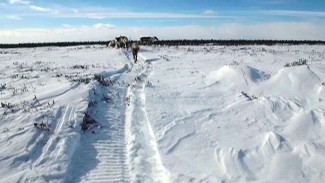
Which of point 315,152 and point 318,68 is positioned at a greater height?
point 318,68

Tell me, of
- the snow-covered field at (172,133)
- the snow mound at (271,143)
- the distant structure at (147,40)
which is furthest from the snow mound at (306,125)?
the distant structure at (147,40)

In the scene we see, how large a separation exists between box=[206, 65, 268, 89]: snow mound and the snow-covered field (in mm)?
82

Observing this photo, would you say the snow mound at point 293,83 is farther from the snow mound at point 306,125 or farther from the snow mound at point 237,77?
the snow mound at point 306,125

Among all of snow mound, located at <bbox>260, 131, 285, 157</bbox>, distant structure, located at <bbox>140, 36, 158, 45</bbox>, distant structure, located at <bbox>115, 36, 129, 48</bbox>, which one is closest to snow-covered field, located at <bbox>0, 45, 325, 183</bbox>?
snow mound, located at <bbox>260, 131, 285, 157</bbox>

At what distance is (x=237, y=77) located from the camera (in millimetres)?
11875

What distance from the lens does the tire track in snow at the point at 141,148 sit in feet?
18.6

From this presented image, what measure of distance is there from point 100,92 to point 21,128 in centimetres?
452

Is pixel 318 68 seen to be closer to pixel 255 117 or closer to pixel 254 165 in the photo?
pixel 255 117

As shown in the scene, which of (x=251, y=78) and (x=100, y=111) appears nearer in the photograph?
(x=100, y=111)

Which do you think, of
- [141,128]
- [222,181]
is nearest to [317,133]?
[222,181]

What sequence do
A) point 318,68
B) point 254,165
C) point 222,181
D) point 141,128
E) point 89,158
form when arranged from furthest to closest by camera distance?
point 318,68 → point 141,128 → point 89,158 → point 254,165 → point 222,181

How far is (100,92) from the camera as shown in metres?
11.5

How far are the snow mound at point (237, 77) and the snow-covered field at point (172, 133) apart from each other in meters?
0.08

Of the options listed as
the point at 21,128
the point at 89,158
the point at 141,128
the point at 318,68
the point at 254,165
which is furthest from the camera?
the point at 318,68
